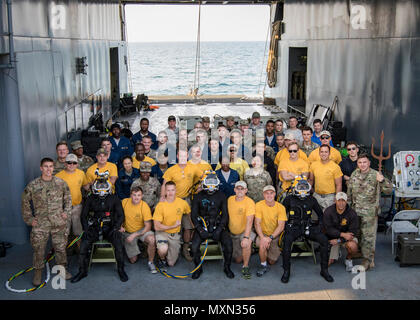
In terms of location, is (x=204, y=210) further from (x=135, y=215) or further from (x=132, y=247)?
(x=132, y=247)

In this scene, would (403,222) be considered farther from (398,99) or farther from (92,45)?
(92,45)

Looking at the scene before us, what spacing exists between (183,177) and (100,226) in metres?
1.72

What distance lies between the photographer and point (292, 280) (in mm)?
7320

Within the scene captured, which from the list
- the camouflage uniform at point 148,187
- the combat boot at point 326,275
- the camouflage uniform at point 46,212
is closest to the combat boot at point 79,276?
the camouflage uniform at point 46,212

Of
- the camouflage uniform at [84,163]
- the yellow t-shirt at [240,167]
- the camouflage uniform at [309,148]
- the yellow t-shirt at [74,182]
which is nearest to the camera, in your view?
the yellow t-shirt at [74,182]

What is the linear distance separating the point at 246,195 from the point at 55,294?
137 inches

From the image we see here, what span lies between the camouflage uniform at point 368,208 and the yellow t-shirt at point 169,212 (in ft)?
9.42

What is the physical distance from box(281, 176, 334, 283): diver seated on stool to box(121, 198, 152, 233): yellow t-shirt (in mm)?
2222

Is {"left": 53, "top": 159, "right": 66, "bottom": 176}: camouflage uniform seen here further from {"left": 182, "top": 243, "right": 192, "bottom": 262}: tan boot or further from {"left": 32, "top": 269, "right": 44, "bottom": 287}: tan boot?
{"left": 182, "top": 243, "right": 192, "bottom": 262}: tan boot

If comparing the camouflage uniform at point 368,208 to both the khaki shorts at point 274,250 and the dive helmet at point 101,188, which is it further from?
the dive helmet at point 101,188

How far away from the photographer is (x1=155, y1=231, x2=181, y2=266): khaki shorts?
25.3 ft

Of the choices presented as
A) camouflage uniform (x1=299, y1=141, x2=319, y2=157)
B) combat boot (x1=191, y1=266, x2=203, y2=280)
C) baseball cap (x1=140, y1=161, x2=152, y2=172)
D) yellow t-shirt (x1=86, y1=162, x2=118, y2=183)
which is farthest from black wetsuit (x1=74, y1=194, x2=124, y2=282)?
camouflage uniform (x1=299, y1=141, x2=319, y2=157)

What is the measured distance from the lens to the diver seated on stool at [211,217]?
24.6ft

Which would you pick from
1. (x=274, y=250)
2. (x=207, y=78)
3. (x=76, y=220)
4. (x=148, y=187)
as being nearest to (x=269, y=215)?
(x=274, y=250)
